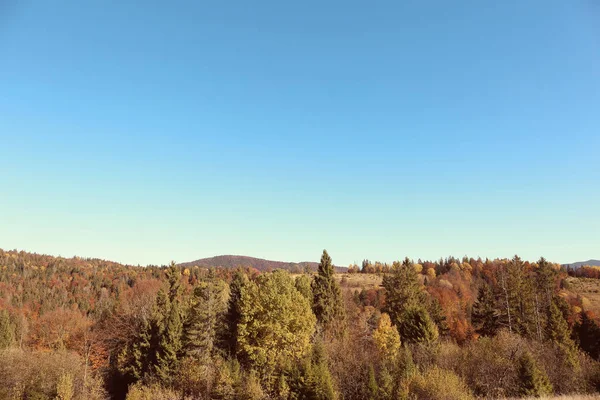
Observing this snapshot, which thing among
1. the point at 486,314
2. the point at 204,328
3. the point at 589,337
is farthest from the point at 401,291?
the point at 204,328

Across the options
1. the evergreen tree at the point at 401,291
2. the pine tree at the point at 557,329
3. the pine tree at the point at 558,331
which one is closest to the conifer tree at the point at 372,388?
the evergreen tree at the point at 401,291

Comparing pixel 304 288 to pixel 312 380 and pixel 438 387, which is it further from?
pixel 438 387

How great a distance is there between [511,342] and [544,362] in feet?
14.9

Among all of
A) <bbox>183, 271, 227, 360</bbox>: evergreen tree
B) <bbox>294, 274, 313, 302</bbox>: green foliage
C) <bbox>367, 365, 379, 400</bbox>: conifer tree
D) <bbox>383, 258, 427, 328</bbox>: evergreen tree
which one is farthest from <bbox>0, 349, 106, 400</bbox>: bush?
<bbox>383, 258, 427, 328</bbox>: evergreen tree

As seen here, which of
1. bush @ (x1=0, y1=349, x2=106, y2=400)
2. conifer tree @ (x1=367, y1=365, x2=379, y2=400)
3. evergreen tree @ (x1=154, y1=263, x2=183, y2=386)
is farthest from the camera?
evergreen tree @ (x1=154, y1=263, x2=183, y2=386)

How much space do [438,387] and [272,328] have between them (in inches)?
874

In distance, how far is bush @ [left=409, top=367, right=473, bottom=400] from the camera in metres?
32.5

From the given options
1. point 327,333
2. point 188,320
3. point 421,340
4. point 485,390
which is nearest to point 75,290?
point 188,320

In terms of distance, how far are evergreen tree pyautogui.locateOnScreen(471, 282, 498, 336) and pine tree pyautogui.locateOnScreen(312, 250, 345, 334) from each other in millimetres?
26843

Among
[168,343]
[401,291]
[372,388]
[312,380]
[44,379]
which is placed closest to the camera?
[372,388]

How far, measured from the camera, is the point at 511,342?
45438 millimetres

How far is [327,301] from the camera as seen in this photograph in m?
67.6

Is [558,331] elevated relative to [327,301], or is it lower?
lower

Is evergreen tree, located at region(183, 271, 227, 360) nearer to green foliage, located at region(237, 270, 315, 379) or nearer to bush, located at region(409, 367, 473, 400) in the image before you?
green foliage, located at region(237, 270, 315, 379)
